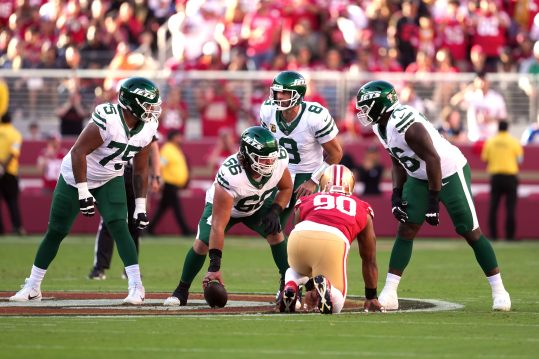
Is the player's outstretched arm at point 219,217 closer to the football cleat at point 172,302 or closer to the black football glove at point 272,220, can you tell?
the black football glove at point 272,220

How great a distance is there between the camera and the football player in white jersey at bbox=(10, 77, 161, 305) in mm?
11094

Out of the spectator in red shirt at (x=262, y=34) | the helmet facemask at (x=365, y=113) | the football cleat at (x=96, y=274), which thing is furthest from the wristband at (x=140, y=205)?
the spectator in red shirt at (x=262, y=34)

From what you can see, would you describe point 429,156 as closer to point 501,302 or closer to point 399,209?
point 399,209

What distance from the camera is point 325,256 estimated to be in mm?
10047

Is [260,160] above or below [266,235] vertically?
above

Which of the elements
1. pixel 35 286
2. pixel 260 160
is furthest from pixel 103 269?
pixel 260 160

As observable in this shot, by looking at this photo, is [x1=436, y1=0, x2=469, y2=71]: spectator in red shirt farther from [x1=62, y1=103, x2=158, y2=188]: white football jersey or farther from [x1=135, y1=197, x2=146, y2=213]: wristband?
[x1=62, y1=103, x2=158, y2=188]: white football jersey

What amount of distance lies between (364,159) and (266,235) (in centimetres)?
1239

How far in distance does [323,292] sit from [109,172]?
99.2 inches

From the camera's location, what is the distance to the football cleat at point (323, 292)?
32.4 feet

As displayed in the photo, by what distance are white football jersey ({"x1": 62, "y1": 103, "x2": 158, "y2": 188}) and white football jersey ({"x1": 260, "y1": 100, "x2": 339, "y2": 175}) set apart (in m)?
1.21

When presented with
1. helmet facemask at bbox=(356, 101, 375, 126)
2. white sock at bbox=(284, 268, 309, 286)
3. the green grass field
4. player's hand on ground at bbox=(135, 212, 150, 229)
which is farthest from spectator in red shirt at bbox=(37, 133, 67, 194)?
white sock at bbox=(284, 268, 309, 286)

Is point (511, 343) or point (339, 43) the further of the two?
point (339, 43)

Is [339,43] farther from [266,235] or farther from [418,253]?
[266,235]
